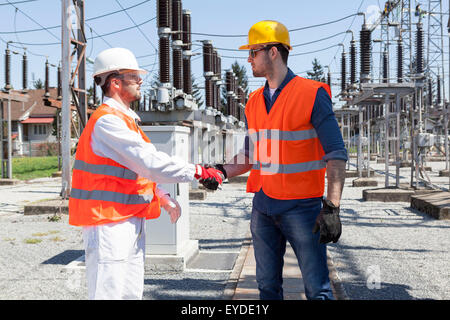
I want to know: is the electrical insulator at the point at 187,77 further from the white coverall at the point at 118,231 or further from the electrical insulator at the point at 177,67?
the white coverall at the point at 118,231

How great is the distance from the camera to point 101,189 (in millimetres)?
2873

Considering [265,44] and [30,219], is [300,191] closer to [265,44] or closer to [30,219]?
[265,44]

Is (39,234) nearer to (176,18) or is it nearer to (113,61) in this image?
(113,61)

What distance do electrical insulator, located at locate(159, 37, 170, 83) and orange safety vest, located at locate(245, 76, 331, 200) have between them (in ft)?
36.5

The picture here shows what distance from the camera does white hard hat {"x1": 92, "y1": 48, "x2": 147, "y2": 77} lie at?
3070 mm

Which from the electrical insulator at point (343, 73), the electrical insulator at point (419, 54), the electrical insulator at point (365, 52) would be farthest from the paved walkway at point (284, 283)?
the electrical insulator at point (343, 73)

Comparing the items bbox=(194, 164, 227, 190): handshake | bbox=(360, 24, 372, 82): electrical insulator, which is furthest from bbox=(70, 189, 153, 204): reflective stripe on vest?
bbox=(360, 24, 372, 82): electrical insulator

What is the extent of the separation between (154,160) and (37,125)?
225 ft

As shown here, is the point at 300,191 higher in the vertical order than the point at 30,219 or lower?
higher

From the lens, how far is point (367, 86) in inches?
496

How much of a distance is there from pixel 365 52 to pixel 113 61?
1302 centimetres

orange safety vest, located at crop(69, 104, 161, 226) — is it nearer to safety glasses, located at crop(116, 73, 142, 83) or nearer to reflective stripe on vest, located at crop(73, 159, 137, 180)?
reflective stripe on vest, located at crop(73, 159, 137, 180)

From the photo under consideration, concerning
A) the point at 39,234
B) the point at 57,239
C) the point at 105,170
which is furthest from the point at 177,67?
the point at 105,170
